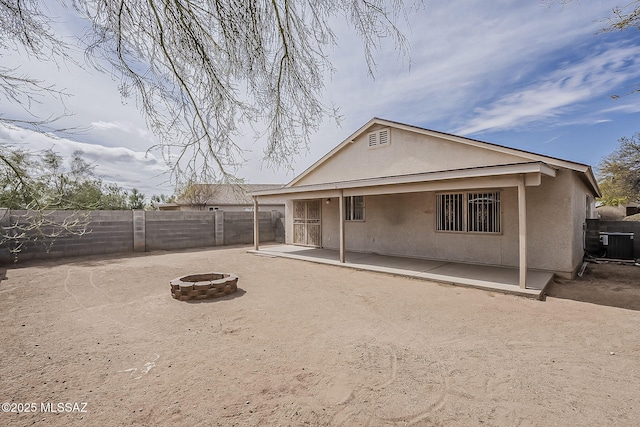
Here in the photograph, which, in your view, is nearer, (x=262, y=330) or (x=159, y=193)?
(x=159, y=193)

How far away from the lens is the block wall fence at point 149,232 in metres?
10.7

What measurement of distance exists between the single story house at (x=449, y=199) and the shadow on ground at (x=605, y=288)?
470 mm

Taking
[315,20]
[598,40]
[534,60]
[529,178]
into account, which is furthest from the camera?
[534,60]

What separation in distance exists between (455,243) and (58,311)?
32.5ft

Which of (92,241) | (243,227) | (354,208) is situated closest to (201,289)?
(354,208)

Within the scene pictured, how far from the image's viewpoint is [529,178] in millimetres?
A: 6238

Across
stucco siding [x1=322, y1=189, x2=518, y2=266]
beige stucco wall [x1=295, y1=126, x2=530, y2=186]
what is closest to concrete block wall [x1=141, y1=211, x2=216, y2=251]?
beige stucco wall [x1=295, y1=126, x2=530, y2=186]

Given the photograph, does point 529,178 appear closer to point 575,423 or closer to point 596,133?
point 575,423

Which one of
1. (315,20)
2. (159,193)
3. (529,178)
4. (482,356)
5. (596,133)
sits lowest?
(482,356)

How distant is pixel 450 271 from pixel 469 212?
84.8 inches

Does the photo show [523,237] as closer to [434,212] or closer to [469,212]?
[469,212]

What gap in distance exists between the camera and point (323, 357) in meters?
3.54

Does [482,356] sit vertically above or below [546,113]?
below

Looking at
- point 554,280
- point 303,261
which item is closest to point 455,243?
point 554,280
